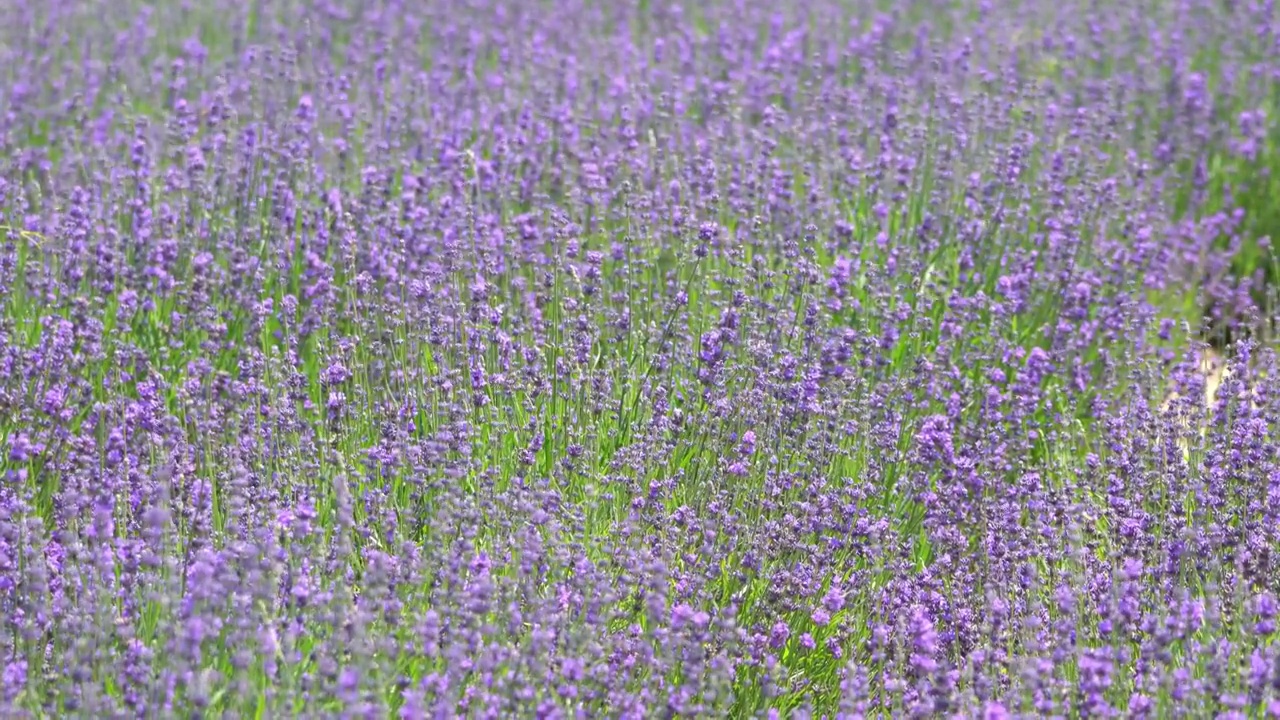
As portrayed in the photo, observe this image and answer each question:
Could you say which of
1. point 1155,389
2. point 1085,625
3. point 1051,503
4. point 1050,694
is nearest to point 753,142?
point 1155,389

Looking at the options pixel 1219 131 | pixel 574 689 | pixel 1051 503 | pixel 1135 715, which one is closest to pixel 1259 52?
pixel 1219 131

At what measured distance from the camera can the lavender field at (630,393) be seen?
296 centimetres

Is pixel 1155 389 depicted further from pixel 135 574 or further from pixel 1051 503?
pixel 135 574

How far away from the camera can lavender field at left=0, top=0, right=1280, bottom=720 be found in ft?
9.70

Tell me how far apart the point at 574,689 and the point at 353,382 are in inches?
58.8

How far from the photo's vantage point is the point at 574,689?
280 centimetres

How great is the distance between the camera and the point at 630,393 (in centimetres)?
401

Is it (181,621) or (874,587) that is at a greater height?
(181,621)

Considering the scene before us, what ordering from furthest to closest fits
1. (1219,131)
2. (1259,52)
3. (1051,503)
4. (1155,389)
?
(1259,52) → (1219,131) → (1155,389) → (1051,503)

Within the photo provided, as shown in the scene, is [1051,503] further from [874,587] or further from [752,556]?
[752,556]

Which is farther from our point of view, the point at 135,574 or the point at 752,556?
the point at 752,556

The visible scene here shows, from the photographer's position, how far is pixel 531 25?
762cm

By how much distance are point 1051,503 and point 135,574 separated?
2037 millimetres

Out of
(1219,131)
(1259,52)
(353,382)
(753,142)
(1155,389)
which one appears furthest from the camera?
(1259,52)
